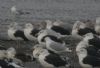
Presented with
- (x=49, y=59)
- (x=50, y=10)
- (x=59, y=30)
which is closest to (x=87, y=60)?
(x=49, y=59)

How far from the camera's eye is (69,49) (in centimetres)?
1343

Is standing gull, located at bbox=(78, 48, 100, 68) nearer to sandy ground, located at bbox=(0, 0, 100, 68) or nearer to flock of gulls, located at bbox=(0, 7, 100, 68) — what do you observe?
flock of gulls, located at bbox=(0, 7, 100, 68)

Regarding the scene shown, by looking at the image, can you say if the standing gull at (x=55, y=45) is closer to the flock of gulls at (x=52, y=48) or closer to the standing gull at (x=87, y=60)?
the flock of gulls at (x=52, y=48)

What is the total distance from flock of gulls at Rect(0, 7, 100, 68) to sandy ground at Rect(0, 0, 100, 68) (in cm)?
126

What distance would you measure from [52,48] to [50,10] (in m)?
10.3

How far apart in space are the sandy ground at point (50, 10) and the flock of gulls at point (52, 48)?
49.5 inches

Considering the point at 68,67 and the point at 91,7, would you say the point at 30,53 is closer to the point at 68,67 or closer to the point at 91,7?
the point at 68,67

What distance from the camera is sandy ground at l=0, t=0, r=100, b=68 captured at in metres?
20.6

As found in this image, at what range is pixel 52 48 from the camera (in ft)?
43.5

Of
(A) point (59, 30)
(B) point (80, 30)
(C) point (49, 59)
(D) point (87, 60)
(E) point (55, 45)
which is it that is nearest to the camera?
(D) point (87, 60)

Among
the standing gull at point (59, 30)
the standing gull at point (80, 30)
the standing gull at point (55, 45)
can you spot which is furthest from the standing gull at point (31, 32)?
the standing gull at point (55, 45)

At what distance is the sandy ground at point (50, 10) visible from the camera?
20.6 metres

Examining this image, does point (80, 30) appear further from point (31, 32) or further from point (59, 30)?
point (31, 32)

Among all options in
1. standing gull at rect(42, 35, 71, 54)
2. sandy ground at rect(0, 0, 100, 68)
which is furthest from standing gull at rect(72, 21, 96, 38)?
sandy ground at rect(0, 0, 100, 68)
